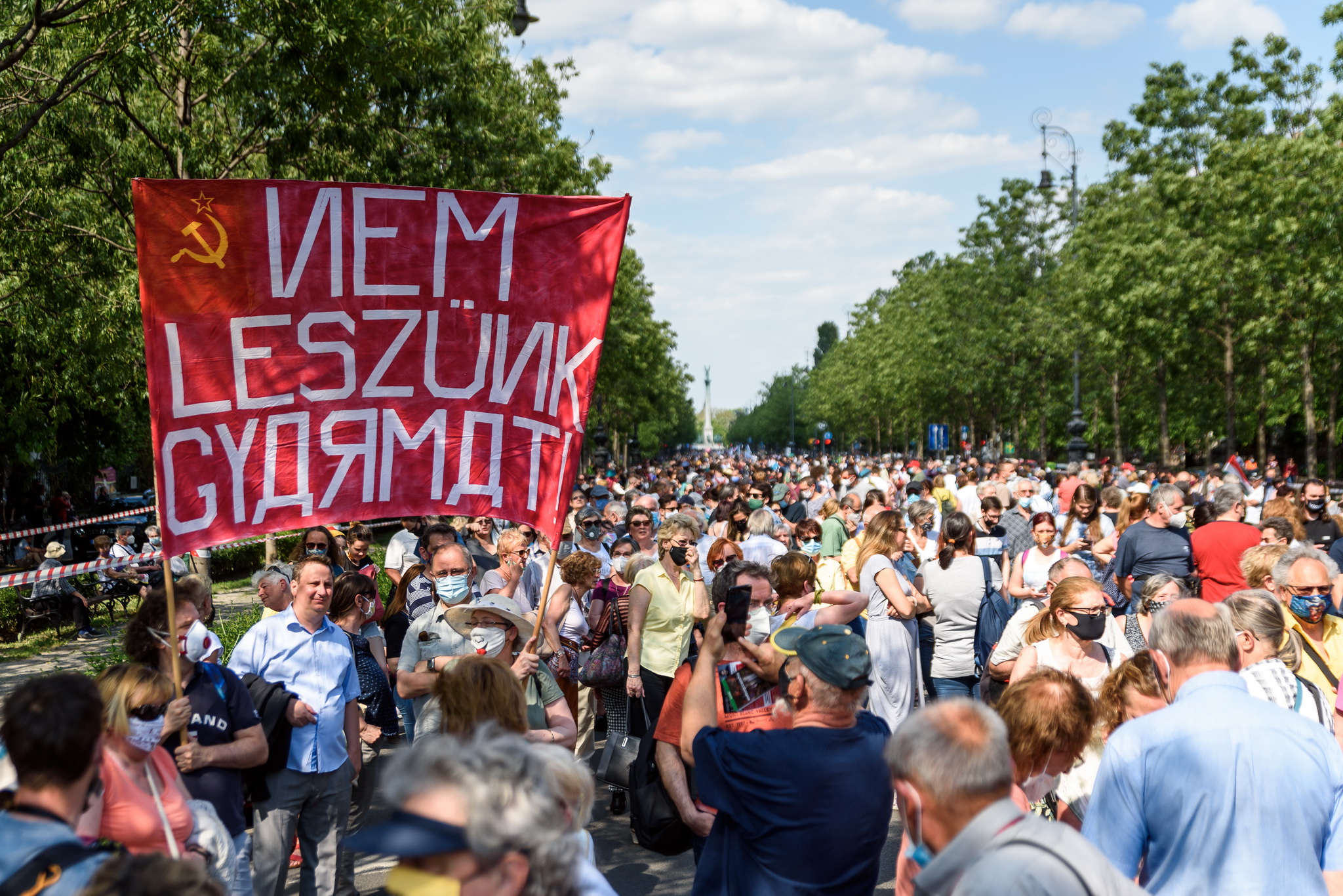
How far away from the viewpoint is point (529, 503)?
5.18m

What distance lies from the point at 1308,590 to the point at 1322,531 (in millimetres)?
5793

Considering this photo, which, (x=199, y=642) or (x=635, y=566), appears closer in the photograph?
(x=199, y=642)

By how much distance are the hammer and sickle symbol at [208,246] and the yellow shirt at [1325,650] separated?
4933 mm

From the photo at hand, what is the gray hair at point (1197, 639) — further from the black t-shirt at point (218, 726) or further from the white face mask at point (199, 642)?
the white face mask at point (199, 642)

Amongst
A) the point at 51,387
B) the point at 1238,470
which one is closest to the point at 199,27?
the point at 51,387

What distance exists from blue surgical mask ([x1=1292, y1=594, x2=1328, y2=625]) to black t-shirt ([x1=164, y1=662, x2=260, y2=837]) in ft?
15.4

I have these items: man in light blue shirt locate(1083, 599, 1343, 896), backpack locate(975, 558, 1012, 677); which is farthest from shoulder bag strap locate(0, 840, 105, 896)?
backpack locate(975, 558, 1012, 677)

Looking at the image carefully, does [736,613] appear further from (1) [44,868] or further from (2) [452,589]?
(2) [452,589]

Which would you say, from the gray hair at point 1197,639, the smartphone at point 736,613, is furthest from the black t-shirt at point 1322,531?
the smartphone at point 736,613

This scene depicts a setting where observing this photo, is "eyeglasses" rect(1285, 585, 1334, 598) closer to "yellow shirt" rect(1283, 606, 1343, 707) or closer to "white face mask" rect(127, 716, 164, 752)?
"yellow shirt" rect(1283, 606, 1343, 707)

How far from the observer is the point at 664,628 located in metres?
6.96

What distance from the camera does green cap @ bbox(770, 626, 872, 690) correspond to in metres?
3.21

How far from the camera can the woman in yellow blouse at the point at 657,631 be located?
22.7ft

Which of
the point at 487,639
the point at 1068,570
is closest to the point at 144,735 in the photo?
the point at 487,639
